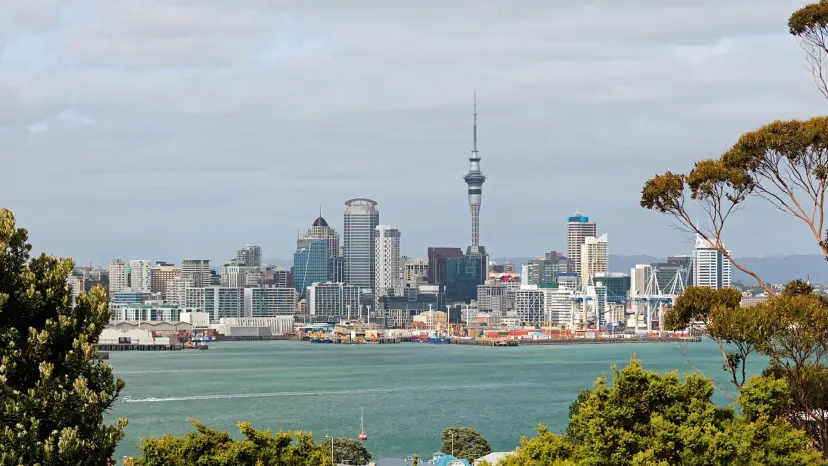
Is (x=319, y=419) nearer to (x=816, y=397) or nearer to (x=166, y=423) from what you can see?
(x=166, y=423)

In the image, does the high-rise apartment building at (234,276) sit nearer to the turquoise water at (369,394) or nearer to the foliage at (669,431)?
the turquoise water at (369,394)

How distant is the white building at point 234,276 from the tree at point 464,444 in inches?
6323

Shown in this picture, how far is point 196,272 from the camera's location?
621 ft

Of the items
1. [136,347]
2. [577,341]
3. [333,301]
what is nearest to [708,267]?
[577,341]

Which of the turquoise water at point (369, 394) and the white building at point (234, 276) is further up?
the white building at point (234, 276)

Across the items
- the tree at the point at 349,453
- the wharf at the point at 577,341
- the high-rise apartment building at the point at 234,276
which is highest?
the high-rise apartment building at the point at 234,276

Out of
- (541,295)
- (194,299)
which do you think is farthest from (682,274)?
(194,299)

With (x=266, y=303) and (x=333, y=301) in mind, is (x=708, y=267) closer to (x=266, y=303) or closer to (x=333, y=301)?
(x=333, y=301)

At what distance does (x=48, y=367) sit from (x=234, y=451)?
11.7 feet

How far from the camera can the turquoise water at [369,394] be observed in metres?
41.5

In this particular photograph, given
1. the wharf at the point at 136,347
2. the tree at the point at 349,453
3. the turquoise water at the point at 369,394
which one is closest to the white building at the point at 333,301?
the wharf at the point at 136,347

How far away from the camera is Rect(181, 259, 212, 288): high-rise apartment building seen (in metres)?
186

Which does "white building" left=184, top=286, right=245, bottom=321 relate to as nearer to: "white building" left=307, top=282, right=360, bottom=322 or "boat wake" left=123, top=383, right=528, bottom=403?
"white building" left=307, top=282, right=360, bottom=322

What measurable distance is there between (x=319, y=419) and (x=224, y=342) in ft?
316
